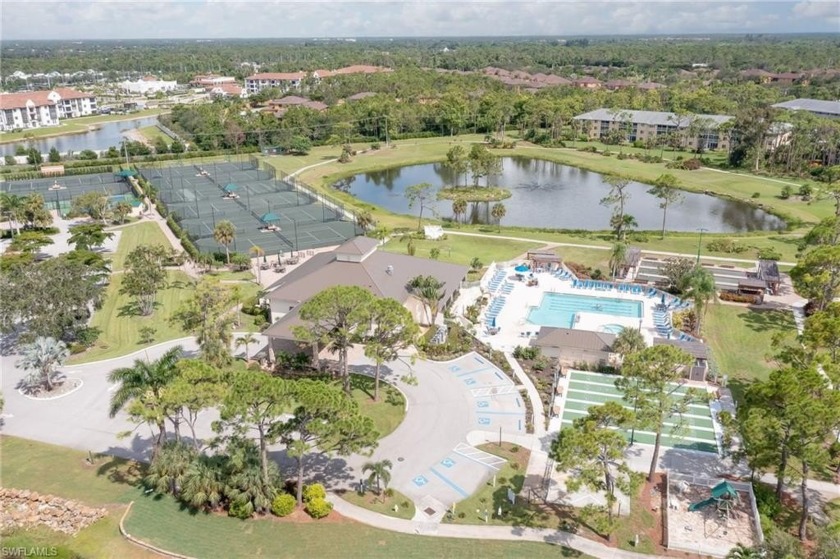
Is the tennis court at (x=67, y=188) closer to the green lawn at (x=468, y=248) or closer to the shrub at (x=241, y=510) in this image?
the green lawn at (x=468, y=248)

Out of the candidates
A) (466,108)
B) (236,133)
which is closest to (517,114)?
(466,108)

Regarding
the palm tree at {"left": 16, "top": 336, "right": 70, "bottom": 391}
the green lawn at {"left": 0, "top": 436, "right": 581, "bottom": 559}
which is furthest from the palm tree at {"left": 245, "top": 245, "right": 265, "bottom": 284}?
the green lawn at {"left": 0, "top": 436, "right": 581, "bottom": 559}

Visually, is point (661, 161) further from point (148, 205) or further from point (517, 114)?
point (148, 205)

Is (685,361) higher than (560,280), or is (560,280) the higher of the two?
(685,361)

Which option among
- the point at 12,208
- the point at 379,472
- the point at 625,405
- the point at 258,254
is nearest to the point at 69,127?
the point at 12,208

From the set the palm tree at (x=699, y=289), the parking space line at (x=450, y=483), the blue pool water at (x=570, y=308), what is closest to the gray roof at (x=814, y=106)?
the blue pool water at (x=570, y=308)
